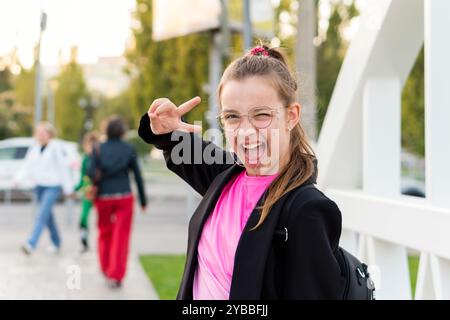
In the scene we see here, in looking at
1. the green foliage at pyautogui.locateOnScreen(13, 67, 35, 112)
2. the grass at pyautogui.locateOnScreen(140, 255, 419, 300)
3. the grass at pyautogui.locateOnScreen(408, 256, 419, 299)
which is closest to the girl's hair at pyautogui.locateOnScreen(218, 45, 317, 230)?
the grass at pyautogui.locateOnScreen(140, 255, 419, 300)

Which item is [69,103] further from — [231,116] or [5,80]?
[231,116]

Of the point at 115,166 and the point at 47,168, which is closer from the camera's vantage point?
the point at 115,166

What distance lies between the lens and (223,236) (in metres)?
1.95

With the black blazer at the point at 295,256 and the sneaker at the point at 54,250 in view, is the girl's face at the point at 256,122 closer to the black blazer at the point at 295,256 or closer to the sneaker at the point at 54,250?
the black blazer at the point at 295,256

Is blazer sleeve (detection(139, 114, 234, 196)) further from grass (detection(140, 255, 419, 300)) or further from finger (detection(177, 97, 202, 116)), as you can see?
grass (detection(140, 255, 419, 300))

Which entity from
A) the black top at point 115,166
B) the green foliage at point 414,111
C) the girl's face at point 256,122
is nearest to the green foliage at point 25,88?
the green foliage at point 414,111

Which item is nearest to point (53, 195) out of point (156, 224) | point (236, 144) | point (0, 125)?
point (156, 224)

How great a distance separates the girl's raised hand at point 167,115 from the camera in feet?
7.14

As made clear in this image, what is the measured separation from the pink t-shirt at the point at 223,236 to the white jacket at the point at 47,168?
311 inches

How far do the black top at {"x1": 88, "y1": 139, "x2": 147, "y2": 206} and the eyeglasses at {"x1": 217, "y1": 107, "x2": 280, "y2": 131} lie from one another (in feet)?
18.9

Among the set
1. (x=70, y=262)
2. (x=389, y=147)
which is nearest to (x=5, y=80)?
(x=70, y=262)

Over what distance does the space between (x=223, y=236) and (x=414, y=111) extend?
63.9 ft

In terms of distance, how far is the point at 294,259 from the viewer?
5.83 ft

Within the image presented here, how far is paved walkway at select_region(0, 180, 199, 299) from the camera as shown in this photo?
6.72 m
